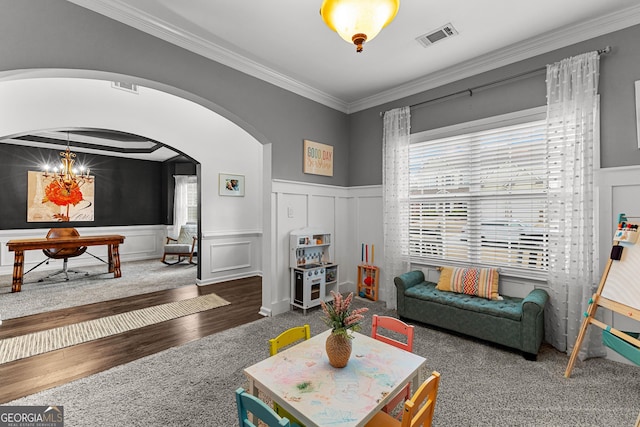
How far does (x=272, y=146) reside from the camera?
11.8ft

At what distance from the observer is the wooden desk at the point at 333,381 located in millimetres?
1146

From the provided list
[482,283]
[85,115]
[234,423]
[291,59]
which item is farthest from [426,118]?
[85,115]

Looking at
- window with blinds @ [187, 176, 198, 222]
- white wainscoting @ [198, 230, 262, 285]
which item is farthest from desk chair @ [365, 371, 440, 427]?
window with blinds @ [187, 176, 198, 222]

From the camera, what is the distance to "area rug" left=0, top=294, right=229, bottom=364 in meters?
2.75

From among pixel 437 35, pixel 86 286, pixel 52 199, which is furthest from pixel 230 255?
pixel 437 35

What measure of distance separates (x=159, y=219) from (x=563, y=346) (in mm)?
8884

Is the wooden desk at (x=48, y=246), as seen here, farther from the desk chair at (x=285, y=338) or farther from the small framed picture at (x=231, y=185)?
the desk chair at (x=285, y=338)

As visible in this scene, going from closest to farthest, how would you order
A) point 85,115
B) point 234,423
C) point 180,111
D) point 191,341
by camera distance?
1. point 234,423
2. point 191,341
3. point 85,115
4. point 180,111

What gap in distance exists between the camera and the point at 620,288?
2137 millimetres

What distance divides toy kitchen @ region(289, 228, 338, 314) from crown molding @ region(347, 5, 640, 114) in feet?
7.43

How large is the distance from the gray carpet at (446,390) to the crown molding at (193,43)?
293 centimetres

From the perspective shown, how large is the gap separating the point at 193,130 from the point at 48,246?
3166 millimetres

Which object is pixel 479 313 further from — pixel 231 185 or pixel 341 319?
pixel 231 185

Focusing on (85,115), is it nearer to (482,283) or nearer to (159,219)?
(159,219)
